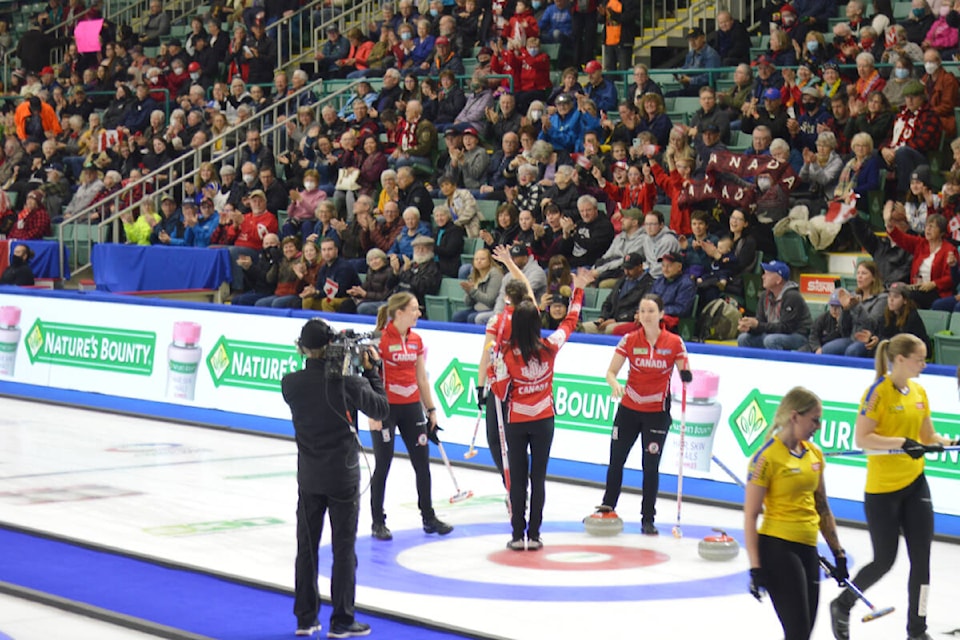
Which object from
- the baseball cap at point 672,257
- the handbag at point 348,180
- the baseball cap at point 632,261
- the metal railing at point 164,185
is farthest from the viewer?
the metal railing at point 164,185

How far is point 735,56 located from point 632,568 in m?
10.2

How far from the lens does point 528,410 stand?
403 inches

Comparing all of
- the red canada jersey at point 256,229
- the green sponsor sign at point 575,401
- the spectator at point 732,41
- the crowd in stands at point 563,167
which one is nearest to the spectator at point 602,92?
the crowd in stands at point 563,167

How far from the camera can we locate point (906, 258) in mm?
14141

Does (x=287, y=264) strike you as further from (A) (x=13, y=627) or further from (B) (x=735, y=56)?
(A) (x=13, y=627)

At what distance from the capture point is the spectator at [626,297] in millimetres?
14977

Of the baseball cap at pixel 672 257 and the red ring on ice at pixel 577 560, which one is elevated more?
the baseball cap at pixel 672 257

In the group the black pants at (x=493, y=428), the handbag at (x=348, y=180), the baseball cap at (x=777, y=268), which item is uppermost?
the handbag at (x=348, y=180)

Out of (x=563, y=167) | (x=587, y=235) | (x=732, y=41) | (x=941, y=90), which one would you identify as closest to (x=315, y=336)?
(x=587, y=235)

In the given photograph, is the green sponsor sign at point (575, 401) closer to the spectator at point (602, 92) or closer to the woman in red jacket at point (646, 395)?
the woman in red jacket at point (646, 395)

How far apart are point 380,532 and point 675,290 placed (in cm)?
535

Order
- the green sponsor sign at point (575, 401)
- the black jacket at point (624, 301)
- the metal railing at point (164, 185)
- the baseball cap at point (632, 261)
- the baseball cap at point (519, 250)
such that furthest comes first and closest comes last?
the metal railing at point (164, 185)
the baseball cap at point (519, 250)
the black jacket at point (624, 301)
the baseball cap at point (632, 261)
the green sponsor sign at point (575, 401)

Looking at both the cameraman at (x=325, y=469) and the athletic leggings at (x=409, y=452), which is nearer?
the cameraman at (x=325, y=469)

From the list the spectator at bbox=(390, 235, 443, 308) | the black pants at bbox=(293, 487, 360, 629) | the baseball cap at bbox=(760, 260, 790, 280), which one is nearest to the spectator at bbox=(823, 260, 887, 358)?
the baseball cap at bbox=(760, 260, 790, 280)
